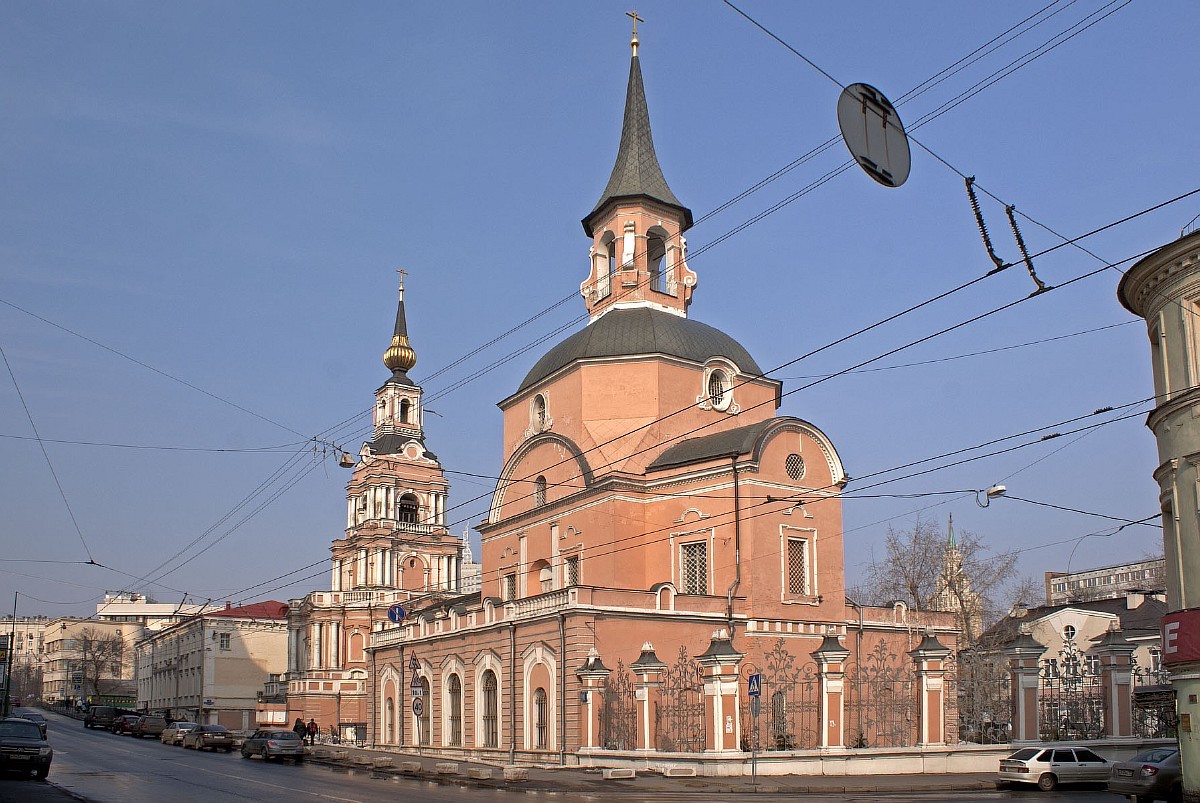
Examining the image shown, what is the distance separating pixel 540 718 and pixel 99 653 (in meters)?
98.8

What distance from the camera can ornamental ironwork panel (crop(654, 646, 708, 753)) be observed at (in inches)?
1170

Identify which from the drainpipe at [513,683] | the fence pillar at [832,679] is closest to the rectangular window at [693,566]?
the drainpipe at [513,683]

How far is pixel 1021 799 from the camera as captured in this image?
22.2 metres

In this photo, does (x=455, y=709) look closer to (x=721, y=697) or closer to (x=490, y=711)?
(x=490, y=711)

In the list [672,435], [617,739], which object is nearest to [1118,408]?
[617,739]

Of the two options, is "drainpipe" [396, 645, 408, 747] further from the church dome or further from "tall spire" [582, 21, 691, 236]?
"tall spire" [582, 21, 691, 236]

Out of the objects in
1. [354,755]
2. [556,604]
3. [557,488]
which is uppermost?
[557,488]

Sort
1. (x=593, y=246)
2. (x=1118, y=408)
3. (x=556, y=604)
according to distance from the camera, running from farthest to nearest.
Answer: (x=593, y=246), (x=556, y=604), (x=1118, y=408)

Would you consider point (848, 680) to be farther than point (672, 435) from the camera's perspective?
No

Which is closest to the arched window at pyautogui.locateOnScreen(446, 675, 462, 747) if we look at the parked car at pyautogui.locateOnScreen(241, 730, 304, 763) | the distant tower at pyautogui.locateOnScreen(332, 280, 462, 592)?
the parked car at pyautogui.locateOnScreen(241, 730, 304, 763)

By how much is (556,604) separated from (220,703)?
2312 inches

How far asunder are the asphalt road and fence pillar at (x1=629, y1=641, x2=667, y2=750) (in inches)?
230

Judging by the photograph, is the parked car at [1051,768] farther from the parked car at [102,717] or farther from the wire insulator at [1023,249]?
the parked car at [102,717]

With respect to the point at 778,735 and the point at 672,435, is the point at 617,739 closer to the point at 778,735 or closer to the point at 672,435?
the point at 778,735
